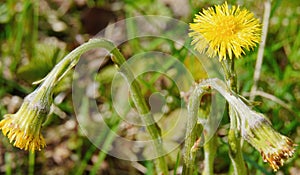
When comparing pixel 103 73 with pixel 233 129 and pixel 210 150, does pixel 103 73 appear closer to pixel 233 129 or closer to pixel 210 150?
pixel 210 150

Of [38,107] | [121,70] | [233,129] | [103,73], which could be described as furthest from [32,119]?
[103,73]

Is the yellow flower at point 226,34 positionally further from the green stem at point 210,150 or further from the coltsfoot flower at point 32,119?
the coltsfoot flower at point 32,119

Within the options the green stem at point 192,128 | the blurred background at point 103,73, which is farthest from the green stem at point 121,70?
the blurred background at point 103,73

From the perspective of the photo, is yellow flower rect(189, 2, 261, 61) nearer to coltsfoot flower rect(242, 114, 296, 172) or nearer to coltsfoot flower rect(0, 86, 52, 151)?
coltsfoot flower rect(242, 114, 296, 172)

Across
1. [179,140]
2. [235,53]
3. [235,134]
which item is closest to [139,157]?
[179,140]

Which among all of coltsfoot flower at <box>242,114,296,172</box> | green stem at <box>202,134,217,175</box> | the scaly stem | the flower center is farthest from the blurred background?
the flower center

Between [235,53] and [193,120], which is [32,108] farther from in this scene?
[235,53]
